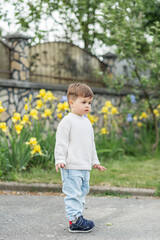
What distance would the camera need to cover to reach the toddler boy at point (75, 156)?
3443 millimetres

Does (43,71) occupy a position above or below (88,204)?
above

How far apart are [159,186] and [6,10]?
6.80 m

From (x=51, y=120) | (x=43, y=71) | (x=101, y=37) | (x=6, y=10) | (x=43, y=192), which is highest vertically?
(x=6, y=10)

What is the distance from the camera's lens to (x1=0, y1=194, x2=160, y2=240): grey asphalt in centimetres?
340

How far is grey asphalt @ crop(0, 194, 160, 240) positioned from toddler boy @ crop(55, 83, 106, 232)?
0.20 meters

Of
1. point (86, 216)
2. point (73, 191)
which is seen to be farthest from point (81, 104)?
point (86, 216)

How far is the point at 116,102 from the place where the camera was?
9.75 metres

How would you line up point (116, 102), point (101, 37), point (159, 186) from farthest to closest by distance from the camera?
point (116, 102), point (101, 37), point (159, 186)

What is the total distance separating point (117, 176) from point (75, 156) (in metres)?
2.47

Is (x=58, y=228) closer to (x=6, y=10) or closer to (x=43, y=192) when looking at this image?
(x=43, y=192)

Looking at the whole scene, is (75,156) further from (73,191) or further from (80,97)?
(80,97)

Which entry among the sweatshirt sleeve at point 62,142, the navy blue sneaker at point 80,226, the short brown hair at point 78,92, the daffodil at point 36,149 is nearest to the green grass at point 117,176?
the daffodil at point 36,149

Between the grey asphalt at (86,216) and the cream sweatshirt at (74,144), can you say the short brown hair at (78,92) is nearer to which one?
the cream sweatshirt at (74,144)

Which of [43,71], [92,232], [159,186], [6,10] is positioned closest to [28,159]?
[159,186]
